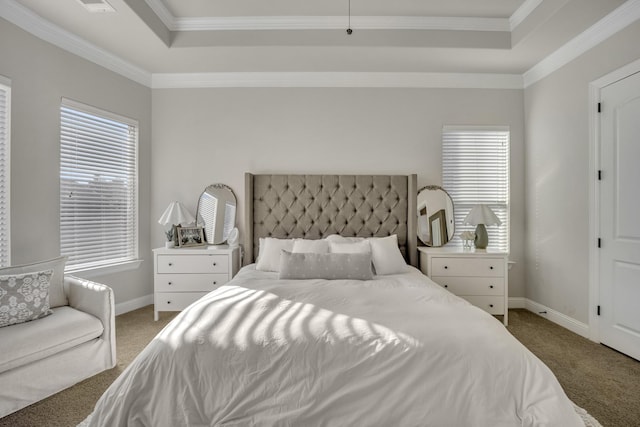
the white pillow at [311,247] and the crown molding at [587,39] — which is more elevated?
the crown molding at [587,39]

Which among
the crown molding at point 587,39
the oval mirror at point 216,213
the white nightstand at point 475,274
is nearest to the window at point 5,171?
the oval mirror at point 216,213

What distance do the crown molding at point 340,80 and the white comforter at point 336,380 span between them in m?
3.08

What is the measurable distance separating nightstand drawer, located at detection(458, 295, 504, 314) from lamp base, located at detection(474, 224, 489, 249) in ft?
1.88

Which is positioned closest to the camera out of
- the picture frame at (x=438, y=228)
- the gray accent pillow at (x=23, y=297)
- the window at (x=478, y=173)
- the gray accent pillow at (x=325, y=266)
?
the gray accent pillow at (x=23, y=297)

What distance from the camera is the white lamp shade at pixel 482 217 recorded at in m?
3.55

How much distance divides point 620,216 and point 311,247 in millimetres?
2725

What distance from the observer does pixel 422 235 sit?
12.8ft

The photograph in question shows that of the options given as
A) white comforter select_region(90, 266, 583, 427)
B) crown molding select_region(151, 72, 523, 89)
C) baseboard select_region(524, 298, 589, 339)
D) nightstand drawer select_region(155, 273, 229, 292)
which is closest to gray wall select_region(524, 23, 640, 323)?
baseboard select_region(524, 298, 589, 339)

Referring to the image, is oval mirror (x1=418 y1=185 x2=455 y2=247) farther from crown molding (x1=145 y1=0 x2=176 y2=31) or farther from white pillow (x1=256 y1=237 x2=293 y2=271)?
crown molding (x1=145 y1=0 x2=176 y2=31)

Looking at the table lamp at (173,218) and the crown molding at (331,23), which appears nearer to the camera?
the crown molding at (331,23)

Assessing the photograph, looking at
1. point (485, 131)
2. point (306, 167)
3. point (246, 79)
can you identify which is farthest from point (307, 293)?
point (485, 131)

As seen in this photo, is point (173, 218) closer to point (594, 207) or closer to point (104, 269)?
point (104, 269)

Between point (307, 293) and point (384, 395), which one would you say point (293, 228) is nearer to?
point (307, 293)

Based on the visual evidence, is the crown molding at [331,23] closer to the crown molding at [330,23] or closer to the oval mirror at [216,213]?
the crown molding at [330,23]
